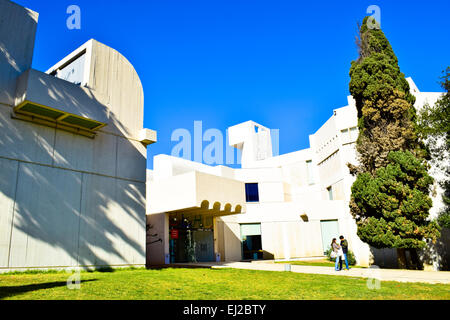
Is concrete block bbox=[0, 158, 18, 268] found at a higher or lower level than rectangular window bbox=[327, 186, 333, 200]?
lower

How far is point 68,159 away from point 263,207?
19698 millimetres

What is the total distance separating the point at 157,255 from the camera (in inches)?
939

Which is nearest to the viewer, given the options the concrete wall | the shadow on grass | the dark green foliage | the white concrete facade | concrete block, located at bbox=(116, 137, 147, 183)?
the shadow on grass

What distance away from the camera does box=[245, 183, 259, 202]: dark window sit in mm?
32472

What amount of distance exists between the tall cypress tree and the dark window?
14.1 metres

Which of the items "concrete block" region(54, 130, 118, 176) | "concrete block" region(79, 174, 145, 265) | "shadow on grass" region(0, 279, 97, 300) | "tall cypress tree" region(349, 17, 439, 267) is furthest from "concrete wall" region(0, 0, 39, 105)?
"tall cypress tree" region(349, 17, 439, 267)

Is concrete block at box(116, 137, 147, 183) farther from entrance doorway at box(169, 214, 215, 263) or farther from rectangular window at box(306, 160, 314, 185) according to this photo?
rectangular window at box(306, 160, 314, 185)

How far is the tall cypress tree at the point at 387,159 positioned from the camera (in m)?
16.7

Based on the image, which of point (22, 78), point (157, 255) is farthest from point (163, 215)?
point (22, 78)

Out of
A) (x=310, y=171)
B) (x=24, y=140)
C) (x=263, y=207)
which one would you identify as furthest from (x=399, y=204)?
(x=310, y=171)
